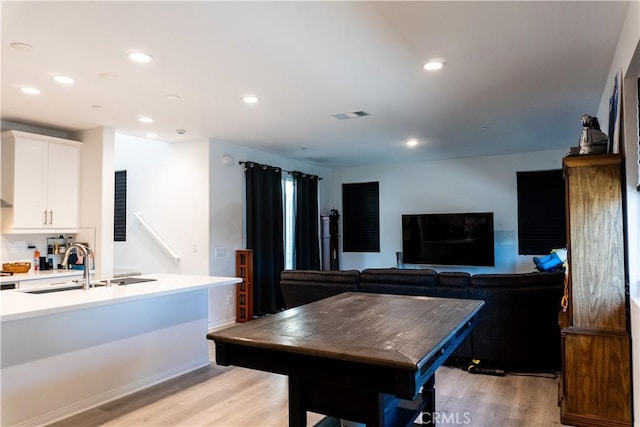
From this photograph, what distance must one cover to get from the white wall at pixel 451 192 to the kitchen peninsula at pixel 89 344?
15.8ft

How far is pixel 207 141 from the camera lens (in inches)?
221

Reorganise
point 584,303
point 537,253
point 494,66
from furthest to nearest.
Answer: point 537,253 < point 494,66 < point 584,303

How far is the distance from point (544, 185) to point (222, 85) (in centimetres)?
553

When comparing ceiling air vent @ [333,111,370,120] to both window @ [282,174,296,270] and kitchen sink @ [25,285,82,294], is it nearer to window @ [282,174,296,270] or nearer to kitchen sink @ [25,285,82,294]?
window @ [282,174,296,270]

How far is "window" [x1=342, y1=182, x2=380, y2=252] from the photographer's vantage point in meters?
8.14

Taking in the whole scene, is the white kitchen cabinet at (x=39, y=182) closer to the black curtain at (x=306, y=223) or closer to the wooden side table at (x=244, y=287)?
the wooden side table at (x=244, y=287)

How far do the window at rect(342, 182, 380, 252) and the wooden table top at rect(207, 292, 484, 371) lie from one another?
5504 millimetres

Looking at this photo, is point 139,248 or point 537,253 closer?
point 139,248

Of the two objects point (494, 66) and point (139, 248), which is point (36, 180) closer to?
point (139, 248)

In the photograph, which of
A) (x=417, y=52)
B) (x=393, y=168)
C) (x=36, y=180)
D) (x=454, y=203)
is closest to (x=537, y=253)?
(x=454, y=203)

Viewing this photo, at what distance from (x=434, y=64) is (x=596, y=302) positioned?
1990 mm

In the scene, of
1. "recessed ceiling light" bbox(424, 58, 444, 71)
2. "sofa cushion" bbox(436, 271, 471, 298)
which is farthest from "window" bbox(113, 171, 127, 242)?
"recessed ceiling light" bbox(424, 58, 444, 71)

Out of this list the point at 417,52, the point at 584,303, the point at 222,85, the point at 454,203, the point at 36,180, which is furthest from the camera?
the point at 454,203

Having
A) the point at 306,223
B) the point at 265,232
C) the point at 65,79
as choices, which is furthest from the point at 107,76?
the point at 306,223
